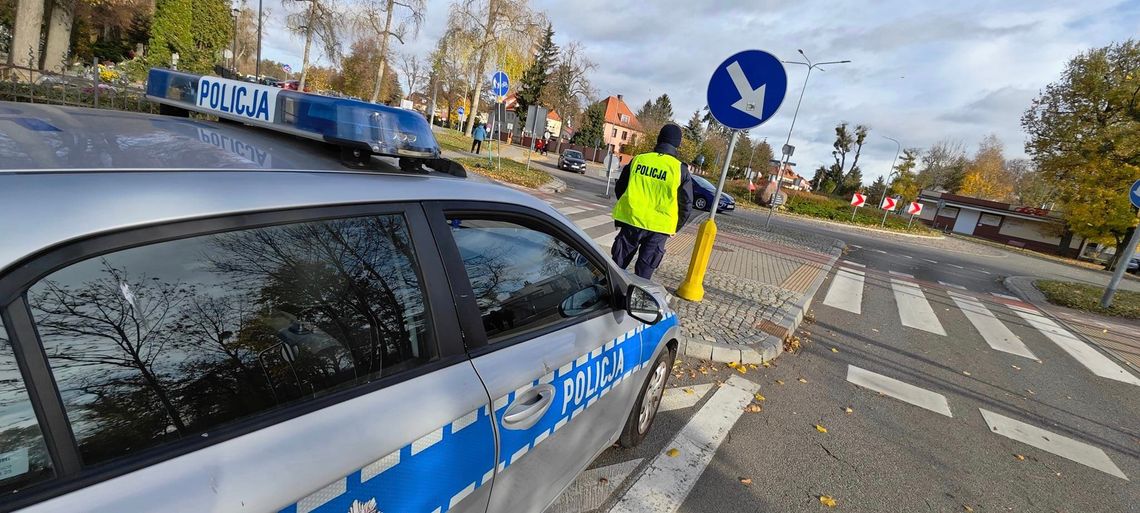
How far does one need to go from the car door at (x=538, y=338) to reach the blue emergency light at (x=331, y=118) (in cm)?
25

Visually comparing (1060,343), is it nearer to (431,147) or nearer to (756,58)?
(756,58)

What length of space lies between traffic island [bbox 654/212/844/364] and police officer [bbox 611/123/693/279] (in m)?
1.01

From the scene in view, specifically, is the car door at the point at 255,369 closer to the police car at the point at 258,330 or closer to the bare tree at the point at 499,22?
the police car at the point at 258,330

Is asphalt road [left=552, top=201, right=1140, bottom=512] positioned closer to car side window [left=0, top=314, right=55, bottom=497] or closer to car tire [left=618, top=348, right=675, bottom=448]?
car tire [left=618, top=348, right=675, bottom=448]

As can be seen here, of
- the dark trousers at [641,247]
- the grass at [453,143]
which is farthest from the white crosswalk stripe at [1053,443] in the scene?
the grass at [453,143]

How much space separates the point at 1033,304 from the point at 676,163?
10614mm

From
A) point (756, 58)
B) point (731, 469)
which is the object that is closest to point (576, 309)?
point (731, 469)

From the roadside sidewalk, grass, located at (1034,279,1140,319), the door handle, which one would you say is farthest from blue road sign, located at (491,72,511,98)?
grass, located at (1034,279,1140,319)

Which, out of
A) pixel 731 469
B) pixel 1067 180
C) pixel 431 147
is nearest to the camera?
pixel 431 147

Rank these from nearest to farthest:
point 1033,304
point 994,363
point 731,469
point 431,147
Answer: point 431,147
point 731,469
point 994,363
point 1033,304

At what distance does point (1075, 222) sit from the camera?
85.6ft

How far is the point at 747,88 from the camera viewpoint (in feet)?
17.0

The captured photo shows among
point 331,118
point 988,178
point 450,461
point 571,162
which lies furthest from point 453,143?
point 988,178

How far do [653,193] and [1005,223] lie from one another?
2348 inches
